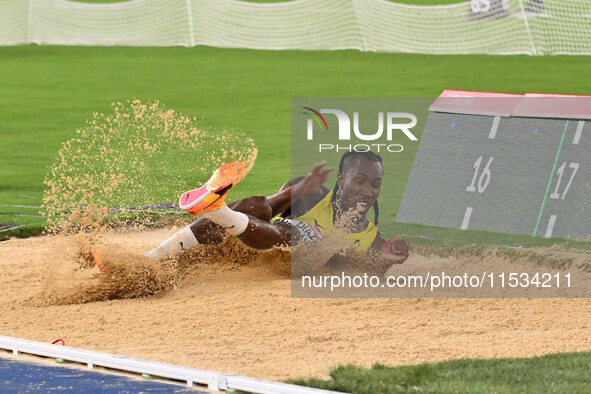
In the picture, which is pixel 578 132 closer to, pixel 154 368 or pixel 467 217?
pixel 467 217

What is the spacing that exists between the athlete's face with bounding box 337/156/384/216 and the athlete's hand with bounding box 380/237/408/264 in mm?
344

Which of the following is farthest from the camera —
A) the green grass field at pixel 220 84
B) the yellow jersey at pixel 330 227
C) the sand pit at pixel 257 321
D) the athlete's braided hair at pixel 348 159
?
the green grass field at pixel 220 84

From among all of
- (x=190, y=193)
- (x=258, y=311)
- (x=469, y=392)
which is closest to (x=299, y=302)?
(x=258, y=311)

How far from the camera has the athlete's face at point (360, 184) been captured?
7879 mm

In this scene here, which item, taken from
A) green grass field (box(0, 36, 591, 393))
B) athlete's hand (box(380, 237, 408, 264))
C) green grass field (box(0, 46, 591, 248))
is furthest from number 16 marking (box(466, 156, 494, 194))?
athlete's hand (box(380, 237, 408, 264))

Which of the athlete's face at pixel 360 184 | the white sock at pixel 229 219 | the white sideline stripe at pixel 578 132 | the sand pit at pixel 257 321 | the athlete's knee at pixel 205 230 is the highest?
the white sideline stripe at pixel 578 132

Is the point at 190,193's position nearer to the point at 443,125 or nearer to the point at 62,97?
the point at 443,125

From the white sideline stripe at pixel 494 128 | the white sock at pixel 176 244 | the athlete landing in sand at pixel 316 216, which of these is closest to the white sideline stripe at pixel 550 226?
the white sideline stripe at pixel 494 128

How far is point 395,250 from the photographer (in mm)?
8203

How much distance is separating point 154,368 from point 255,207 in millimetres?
2717

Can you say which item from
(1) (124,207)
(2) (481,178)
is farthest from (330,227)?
(1) (124,207)

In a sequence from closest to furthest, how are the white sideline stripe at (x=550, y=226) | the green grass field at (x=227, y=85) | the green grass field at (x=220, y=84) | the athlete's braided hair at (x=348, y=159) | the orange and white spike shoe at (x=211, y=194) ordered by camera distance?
the orange and white spike shoe at (x=211, y=194) < the athlete's braided hair at (x=348, y=159) < the white sideline stripe at (x=550, y=226) < the green grass field at (x=227, y=85) < the green grass field at (x=220, y=84)

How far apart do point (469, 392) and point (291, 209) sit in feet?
11.3

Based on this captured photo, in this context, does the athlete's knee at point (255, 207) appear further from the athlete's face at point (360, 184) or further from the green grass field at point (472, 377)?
the green grass field at point (472, 377)
